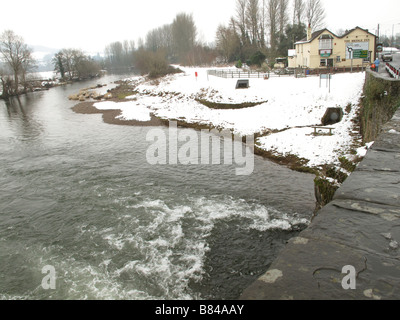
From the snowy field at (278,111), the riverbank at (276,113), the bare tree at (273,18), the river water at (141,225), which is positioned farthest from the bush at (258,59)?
the river water at (141,225)

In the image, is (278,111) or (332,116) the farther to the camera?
(278,111)

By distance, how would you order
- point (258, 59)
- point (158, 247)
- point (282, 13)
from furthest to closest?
1. point (282, 13)
2. point (258, 59)
3. point (158, 247)

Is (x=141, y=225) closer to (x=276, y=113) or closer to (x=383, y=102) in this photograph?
(x=383, y=102)

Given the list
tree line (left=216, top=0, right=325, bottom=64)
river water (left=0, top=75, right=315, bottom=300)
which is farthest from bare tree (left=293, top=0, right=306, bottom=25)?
river water (left=0, top=75, right=315, bottom=300)

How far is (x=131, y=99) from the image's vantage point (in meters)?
43.9

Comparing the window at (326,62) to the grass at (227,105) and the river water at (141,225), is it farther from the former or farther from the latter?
the river water at (141,225)

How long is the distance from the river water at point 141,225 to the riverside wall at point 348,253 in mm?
4348

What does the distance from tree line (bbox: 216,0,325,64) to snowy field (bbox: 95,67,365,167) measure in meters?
29.7

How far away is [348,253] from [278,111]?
23316 mm

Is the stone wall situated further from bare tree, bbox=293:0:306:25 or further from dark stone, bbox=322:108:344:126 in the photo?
bare tree, bbox=293:0:306:25

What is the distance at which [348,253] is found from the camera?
8.27 ft

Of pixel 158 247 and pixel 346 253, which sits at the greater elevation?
pixel 346 253

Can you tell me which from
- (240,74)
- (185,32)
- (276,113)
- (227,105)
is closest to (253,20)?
(240,74)

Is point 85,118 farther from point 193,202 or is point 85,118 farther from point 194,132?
point 193,202
